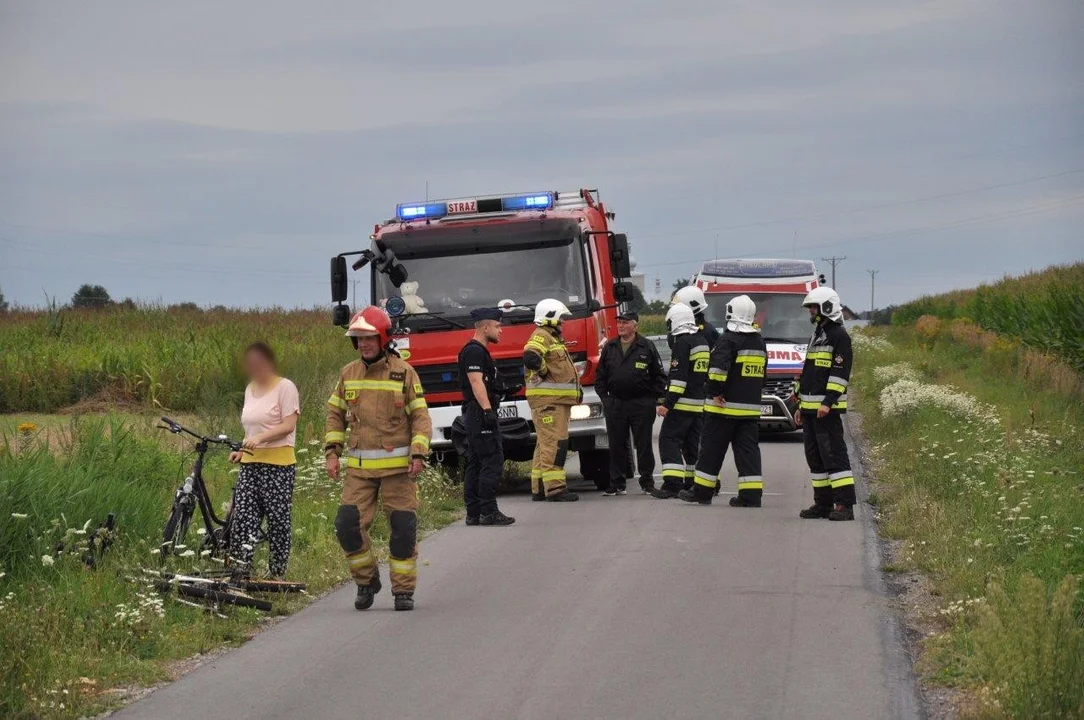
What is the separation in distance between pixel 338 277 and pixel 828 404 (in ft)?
18.2

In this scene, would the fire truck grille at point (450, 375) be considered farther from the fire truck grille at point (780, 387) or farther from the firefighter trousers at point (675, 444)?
the fire truck grille at point (780, 387)

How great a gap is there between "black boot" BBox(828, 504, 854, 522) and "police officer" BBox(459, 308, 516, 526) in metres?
2.87

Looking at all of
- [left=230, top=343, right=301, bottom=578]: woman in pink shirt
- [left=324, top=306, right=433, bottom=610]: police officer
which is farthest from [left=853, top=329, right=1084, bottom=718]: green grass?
[left=230, top=343, right=301, bottom=578]: woman in pink shirt

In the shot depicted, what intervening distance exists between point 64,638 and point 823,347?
24.3 feet

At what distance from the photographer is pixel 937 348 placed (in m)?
42.6

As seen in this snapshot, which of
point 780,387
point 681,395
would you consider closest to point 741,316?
point 681,395

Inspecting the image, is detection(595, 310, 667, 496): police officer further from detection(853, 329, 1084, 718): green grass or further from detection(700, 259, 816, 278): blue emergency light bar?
detection(700, 259, 816, 278): blue emergency light bar

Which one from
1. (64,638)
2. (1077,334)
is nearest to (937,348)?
(1077,334)

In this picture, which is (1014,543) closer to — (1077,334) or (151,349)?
(1077,334)

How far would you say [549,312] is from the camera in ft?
47.1

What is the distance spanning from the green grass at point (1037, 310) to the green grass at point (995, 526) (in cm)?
92

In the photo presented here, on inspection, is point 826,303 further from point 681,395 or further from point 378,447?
point 378,447

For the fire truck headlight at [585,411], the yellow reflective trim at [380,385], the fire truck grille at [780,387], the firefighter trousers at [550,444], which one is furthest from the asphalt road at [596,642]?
the fire truck grille at [780,387]

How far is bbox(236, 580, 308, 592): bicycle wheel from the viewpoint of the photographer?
9.49 meters
